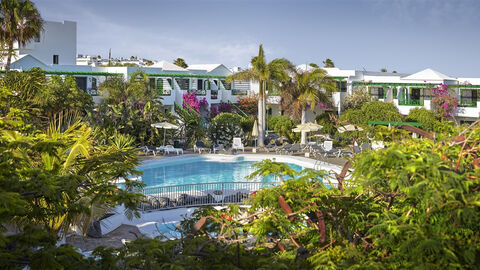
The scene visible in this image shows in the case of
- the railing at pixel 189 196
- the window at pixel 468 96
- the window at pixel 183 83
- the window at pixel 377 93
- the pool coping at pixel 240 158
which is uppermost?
the window at pixel 183 83

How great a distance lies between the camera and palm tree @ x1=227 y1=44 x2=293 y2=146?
30359 mm

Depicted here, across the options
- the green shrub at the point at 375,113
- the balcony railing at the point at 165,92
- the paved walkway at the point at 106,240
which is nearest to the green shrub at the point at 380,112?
the green shrub at the point at 375,113

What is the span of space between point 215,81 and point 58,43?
13.4 m

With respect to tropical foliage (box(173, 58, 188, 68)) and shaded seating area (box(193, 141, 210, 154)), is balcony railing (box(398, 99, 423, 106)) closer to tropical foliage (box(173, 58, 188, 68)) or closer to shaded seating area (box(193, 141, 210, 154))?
shaded seating area (box(193, 141, 210, 154))

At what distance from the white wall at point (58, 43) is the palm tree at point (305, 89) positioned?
2026cm

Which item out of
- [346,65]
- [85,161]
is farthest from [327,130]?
[85,161]

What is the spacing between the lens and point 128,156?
35.6ft

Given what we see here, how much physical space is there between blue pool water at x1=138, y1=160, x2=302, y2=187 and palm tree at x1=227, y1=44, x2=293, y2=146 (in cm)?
489

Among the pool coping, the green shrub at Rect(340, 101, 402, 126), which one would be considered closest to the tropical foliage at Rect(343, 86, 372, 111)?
the green shrub at Rect(340, 101, 402, 126)

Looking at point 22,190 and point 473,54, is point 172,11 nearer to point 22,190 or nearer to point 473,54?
point 473,54

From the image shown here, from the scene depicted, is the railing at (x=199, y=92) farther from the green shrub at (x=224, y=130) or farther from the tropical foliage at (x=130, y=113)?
the tropical foliage at (x=130, y=113)

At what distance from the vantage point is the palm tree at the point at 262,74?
30359 millimetres

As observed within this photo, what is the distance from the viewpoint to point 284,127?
3378 centimetres

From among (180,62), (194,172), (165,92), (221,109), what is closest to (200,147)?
(194,172)
